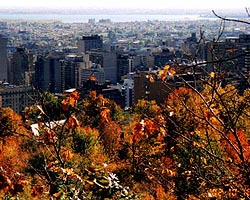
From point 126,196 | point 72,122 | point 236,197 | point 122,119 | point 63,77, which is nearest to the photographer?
point 126,196

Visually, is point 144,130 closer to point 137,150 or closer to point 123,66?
point 137,150

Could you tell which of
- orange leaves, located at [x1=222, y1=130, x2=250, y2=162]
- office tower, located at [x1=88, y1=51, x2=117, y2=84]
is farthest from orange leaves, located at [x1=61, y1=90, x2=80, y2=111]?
office tower, located at [x1=88, y1=51, x2=117, y2=84]

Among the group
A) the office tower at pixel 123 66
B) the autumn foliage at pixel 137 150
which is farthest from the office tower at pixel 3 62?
the autumn foliage at pixel 137 150

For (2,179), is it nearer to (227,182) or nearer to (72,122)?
(72,122)

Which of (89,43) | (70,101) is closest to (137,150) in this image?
(70,101)

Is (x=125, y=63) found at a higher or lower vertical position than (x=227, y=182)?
lower

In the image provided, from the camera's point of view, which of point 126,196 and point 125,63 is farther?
point 125,63

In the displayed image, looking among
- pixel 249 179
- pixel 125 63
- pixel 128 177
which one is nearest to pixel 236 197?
pixel 249 179

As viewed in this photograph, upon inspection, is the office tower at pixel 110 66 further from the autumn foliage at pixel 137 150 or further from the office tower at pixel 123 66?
the autumn foliage at pixel 137 150

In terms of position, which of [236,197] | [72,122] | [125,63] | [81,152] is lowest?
→ [125,63]
